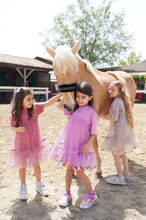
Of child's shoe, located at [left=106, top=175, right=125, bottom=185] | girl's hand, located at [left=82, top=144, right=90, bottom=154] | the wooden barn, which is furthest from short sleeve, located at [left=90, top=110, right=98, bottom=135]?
the wooden barn

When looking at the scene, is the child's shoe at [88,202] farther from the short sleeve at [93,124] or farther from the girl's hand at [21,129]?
the girl's hand at [21,129]

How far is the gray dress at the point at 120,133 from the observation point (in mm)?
2488

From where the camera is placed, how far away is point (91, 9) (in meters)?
24.1

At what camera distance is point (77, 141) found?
1988mm

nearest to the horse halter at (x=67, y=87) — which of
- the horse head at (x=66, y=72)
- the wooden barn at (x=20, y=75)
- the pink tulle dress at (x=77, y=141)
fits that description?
the horse head at (x=66, y=72)

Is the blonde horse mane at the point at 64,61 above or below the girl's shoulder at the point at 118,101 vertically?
above

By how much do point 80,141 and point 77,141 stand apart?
0.17 feet

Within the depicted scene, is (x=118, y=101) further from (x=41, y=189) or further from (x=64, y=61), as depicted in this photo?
(x=41, y=189)

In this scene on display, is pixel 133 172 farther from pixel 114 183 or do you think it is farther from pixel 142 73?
→ pixel 142 73

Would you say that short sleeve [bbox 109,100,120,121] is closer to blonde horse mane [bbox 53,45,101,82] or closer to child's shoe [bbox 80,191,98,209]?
blonde horse mane [bbox 53,45,101,82]

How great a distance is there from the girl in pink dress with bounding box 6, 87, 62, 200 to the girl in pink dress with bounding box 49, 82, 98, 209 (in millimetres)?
331

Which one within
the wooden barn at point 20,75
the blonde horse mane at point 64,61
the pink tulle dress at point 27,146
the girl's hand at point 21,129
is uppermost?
the wooden barn at point 20,75

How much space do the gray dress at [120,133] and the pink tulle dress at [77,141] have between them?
556 mm

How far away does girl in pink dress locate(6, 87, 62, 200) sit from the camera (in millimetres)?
2189
